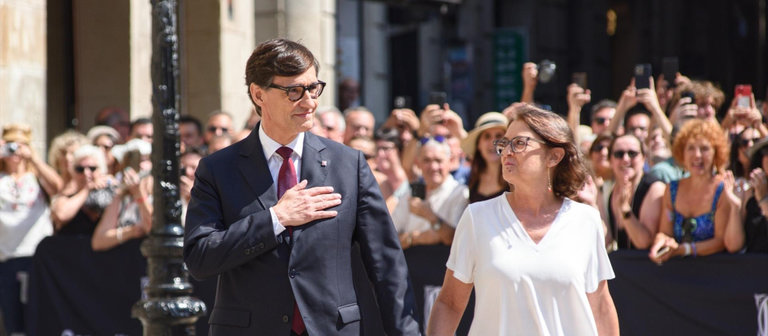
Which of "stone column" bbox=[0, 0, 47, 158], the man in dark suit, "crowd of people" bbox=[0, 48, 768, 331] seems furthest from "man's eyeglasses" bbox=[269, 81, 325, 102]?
"stone column" bbox=[0, 0, 47, 158]

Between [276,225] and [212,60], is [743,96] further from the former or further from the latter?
[212,60]

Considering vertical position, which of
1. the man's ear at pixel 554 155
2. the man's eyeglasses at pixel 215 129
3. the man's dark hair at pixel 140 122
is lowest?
the man's ear at pixel 554 155

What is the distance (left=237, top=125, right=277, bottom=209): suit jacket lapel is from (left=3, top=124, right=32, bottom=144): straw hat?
709cm

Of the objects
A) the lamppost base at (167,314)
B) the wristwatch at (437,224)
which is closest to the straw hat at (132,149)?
the lamppost base at (167,314)

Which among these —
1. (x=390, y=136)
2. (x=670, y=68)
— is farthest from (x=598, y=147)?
(x=390, y=136)

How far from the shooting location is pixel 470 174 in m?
9.05

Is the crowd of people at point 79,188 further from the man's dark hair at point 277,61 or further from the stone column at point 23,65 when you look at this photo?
the man's dark hair at point 277,61

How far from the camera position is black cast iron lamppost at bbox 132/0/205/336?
27.0 ft

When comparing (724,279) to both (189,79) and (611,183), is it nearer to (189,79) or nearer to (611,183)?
(611,183)

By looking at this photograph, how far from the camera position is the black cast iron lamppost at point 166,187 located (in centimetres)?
823

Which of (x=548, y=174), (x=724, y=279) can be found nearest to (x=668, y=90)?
(x=724, y=279)

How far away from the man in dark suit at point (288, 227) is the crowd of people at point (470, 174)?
2.63 metres

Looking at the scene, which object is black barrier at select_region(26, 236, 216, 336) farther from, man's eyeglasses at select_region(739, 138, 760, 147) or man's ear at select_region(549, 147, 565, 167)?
man's ear at select_region(549, 147, 565, 167)

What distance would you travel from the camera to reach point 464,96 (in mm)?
24953
